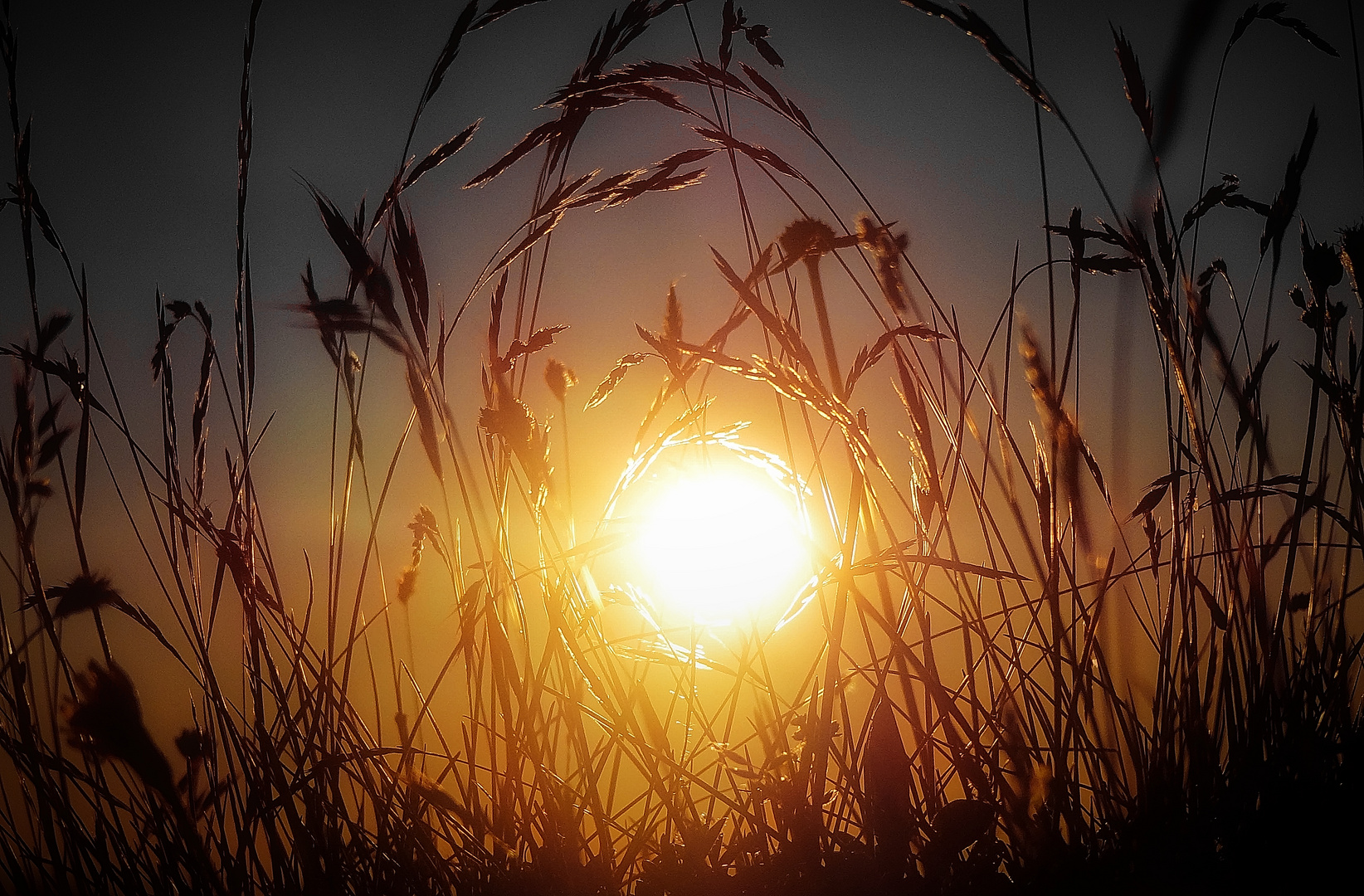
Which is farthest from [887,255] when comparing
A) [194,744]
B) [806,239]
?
[194,744]

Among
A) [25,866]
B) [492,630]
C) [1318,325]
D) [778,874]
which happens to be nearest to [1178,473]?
[1318,325]

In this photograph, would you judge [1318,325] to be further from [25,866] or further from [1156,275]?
[25,866]

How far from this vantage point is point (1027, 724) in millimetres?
940

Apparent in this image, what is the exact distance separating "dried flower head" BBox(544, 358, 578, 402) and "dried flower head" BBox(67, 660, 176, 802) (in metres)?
0.70

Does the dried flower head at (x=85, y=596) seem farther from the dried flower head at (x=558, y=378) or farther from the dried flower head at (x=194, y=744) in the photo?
the dried flower head at (x=558, y=378)

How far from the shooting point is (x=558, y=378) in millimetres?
1124

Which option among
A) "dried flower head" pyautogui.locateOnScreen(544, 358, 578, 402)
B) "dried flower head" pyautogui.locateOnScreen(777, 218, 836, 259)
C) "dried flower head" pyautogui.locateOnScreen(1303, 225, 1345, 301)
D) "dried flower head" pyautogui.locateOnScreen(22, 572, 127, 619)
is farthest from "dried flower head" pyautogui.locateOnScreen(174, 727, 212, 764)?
"dried flower head" pyautogui.locateOnScreen(1303, 225, 1345, 301)

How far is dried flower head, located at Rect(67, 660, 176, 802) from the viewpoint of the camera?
0.41 m

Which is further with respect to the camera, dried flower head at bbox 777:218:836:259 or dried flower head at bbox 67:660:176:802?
dried flower head at bbox 777:218:836:259

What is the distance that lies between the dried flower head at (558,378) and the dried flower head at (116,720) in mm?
702

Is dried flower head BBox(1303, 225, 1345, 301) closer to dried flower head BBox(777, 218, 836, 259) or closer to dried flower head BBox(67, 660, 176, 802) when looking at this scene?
dried flower head BBox(777, 218, 836, 259)

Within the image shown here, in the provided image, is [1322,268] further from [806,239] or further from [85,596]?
[85,596]

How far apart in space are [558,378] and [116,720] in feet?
2.49

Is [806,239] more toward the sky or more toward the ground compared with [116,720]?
more toward the sky
